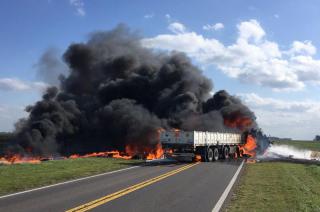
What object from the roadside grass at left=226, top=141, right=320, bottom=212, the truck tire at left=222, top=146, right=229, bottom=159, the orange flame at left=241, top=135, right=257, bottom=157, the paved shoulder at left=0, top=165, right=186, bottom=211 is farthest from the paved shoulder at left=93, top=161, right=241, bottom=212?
the orange flame at left=241, top=135, right=257, bottom=157

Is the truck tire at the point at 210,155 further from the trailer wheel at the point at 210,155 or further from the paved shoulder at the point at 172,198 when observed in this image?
the paved shoulder at the point at 172,198

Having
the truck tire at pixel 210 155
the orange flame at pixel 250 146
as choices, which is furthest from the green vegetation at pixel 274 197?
the orange flame at pixel 250 146

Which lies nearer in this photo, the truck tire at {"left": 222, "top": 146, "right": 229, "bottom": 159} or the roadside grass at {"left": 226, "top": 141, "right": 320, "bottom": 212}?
the roadside grass at {"left": 226, "top": 141, "right": 320, "bottom": 212}

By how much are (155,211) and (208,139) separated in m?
24.2

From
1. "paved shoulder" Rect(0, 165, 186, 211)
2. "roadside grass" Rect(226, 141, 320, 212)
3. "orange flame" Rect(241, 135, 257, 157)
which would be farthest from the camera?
"orange flame" Rect(241, 135, 257, 157)

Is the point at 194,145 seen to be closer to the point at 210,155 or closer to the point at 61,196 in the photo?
the point at 210,155

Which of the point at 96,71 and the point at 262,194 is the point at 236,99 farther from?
the point at 262,194

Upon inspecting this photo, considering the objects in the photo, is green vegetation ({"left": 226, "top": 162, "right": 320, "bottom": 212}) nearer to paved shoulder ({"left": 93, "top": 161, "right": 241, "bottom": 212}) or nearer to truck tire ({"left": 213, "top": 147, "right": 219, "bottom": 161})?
paved shoulder ({"left": 93, "top": 161, "right": 241, "bottom": 212})

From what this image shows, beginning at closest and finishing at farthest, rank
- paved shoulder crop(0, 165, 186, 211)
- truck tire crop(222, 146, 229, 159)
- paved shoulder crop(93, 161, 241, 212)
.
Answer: paved shoulder crop(0, 165, 186, 211) < paved shoulder crop(93, 161, 241, 212) < truck tire crop(222, 146, 229, 159)

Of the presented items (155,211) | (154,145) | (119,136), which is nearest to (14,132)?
(119,136)

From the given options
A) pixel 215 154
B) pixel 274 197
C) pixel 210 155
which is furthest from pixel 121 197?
pixel 215 154

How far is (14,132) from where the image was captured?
52062 mm

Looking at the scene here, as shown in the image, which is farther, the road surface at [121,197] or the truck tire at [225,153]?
the truck tire at [225,153]

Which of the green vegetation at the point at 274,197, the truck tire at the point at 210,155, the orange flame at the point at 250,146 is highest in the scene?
the orange flame at the point at 250,146
